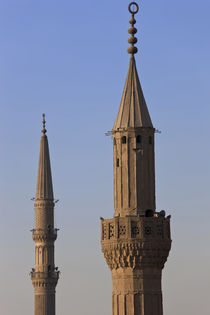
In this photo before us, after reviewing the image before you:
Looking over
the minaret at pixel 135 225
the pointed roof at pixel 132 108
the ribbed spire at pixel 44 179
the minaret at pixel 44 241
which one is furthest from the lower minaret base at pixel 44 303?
the pointed roof at pixel 132 108

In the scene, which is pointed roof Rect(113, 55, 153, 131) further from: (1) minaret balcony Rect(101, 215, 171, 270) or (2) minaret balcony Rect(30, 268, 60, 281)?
(2) minaret balcony Rect(30, 268, 60, 281)

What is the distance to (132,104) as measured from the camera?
50.6 metres

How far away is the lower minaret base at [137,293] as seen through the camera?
48.6 m

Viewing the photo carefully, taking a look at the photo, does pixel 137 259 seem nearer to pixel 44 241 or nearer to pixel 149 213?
pixel 149 213

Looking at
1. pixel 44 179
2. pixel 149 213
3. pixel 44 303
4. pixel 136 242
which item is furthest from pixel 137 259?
pixel 44 179

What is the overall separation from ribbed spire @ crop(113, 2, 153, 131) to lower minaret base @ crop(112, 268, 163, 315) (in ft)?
23.8

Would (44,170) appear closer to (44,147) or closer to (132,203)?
(44,147)

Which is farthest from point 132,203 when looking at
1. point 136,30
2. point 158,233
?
point 136,30

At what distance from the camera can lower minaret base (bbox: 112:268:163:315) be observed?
48625mm

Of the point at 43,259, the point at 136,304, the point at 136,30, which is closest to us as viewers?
the point at 136,304

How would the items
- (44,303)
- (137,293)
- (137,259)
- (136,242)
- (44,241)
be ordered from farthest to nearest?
1. (44,241)
2. (44,303)
3. (137,259)
4. (136,242)
5. (137,293)

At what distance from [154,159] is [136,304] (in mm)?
7329

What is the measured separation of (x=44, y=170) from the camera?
384ft

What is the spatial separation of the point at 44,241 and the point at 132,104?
219 feet
